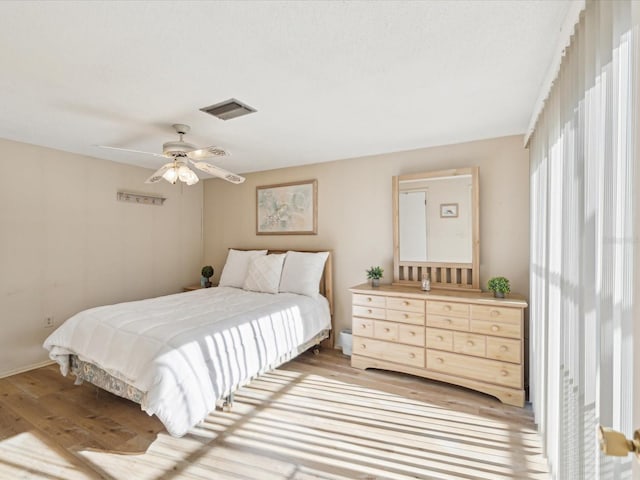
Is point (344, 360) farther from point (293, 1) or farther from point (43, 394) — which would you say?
point (293, 1)

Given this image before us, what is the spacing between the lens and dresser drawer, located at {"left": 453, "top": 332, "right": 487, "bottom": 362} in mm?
2726

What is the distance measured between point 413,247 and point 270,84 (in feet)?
7.41

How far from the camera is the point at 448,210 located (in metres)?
3.26

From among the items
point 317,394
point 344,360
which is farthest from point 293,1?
point 344,360

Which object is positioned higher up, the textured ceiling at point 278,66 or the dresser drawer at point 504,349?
Answer: the textured ceiling at point 278,66

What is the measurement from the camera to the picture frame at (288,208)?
417cm

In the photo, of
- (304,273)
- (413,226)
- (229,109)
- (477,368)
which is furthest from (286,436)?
(229,109)

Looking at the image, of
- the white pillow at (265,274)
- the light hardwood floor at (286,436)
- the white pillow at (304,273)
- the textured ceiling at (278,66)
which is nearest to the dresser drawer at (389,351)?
the light hardwood floor at (286,436)

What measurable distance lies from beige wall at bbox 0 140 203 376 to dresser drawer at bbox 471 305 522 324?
4169mm

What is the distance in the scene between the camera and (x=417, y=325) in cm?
302

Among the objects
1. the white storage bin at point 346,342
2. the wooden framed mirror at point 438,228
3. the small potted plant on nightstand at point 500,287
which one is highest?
the wooden framed mirror at point 438,228

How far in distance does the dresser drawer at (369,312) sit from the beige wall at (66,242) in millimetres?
3014

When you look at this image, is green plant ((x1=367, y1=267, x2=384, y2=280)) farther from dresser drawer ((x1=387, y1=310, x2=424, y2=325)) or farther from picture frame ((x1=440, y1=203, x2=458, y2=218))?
picture frame ((x1=440, y1=203, x2=458, y2=218))

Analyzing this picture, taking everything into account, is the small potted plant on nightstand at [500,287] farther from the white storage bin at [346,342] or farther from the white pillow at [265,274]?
the white pillow at [265,274]
